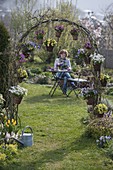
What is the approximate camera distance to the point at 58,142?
5719mm

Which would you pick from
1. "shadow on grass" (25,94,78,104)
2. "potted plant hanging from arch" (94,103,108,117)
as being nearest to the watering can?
"potted plant hanging from arch" (94,103,108,117)

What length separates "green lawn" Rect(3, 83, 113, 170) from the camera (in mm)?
4809

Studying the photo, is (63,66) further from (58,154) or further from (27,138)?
(58,154)

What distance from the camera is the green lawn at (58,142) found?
4.81 meters

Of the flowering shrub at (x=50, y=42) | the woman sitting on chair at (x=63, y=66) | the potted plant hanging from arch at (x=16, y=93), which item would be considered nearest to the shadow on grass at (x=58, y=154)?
the potted plant hanging from arch at (x=16, y=93)

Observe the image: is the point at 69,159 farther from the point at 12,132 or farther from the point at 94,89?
the point at 94,89

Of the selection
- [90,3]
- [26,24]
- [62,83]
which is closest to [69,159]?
[62,83]

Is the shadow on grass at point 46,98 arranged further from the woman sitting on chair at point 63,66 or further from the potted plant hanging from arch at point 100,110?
the potted plant hanging from arch at point 100,110

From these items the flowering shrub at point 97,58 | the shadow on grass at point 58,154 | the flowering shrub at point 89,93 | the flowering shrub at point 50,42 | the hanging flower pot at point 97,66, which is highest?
the flowering shrub at point 50,42

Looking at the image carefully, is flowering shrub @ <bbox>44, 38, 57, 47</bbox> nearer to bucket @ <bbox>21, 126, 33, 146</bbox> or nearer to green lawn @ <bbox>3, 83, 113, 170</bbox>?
green lawn @ <bbox>3, 83, 113, 170</bbox>

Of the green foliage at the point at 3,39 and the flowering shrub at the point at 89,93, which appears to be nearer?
the flowering shrub at the point at 89,93

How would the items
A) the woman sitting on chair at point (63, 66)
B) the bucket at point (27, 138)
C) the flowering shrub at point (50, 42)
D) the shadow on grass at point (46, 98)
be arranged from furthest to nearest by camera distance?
the woman sitting on chair at point (63, 66) → the shadow on grass at point (46, 98) → the flowering shrub at point (50, 42) → the bucket at point (27, 138)

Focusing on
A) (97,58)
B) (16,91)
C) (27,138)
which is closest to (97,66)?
(97,58)

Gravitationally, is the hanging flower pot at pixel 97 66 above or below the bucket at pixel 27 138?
above
